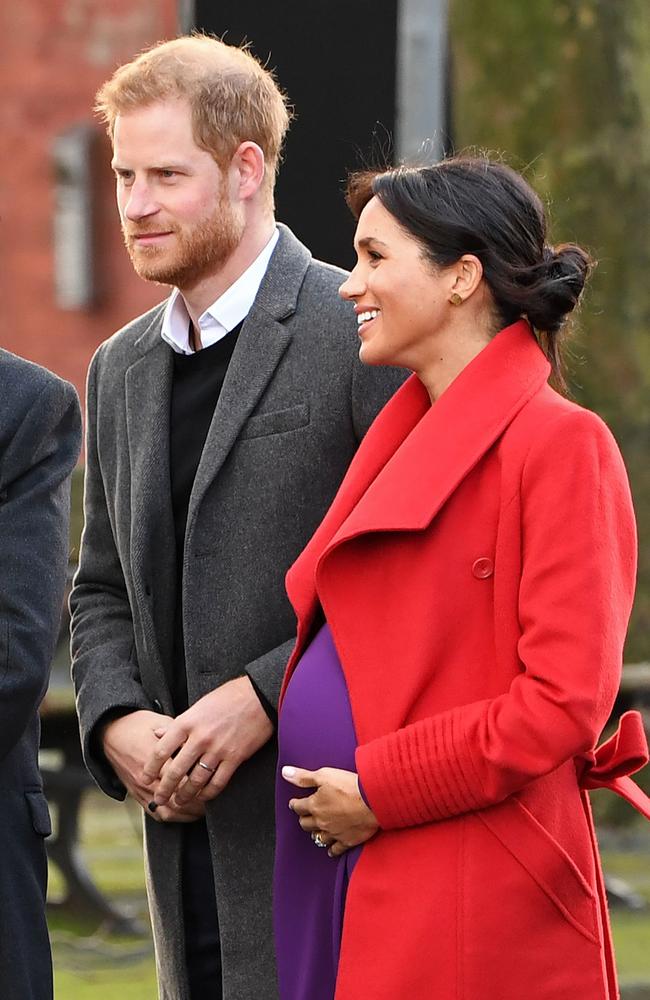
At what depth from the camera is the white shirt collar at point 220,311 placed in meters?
3.08

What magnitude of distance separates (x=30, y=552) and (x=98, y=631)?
391 mm

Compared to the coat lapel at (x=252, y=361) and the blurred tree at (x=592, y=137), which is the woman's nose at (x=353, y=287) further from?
the blurred tree at (x=592, y=137)

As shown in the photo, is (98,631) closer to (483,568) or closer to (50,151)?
(483,568)

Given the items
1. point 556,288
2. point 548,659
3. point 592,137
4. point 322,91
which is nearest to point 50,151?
point 592,137

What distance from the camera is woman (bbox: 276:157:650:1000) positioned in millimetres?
2391

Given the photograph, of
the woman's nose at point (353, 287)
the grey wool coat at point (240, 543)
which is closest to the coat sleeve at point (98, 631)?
the grey wool coat at point (240, 543)

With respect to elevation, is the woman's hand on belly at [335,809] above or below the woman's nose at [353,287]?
below

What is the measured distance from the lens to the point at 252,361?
119 inches

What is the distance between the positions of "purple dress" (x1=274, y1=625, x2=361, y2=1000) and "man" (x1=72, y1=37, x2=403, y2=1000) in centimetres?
25

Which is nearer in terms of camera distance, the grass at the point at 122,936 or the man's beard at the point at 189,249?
the man's beard at the point at 189,249

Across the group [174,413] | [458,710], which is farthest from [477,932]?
[174,413]

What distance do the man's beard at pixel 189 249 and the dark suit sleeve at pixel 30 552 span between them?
0.25 m

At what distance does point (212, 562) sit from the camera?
118 inches

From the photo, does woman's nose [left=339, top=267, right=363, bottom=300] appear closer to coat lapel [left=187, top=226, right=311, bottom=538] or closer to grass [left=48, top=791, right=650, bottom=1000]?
coat lapel [left=187, top=226, right=311, bottom=538]
